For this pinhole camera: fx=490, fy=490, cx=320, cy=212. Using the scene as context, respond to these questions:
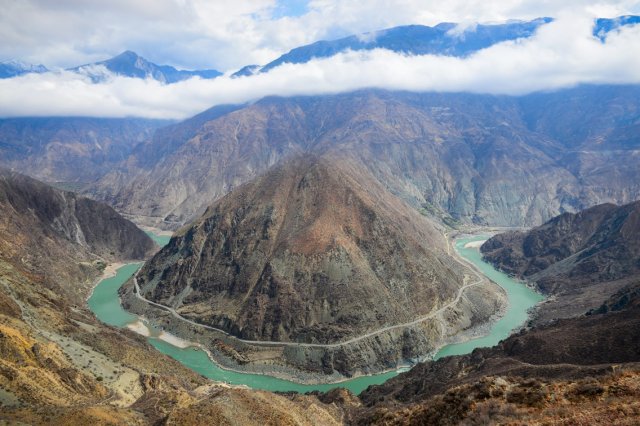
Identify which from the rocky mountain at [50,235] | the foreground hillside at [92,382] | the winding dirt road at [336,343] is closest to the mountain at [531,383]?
the foreground hillside at [92,382]

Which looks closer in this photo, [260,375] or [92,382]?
[92,382]

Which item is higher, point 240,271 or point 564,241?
point 240,271

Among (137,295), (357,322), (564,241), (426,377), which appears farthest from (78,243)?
(564,241)

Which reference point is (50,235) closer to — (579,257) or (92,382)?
(92,382)

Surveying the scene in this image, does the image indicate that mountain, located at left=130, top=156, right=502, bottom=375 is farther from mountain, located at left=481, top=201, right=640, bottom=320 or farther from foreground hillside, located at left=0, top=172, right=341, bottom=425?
foreground hillside, located at left=0, top=172, right=341, bottom=425

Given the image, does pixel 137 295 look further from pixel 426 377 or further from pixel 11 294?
pixel 426 377

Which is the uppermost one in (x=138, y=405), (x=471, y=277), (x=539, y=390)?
(x=539, y=390)

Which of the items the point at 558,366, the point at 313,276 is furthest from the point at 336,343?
the point at 558,366
